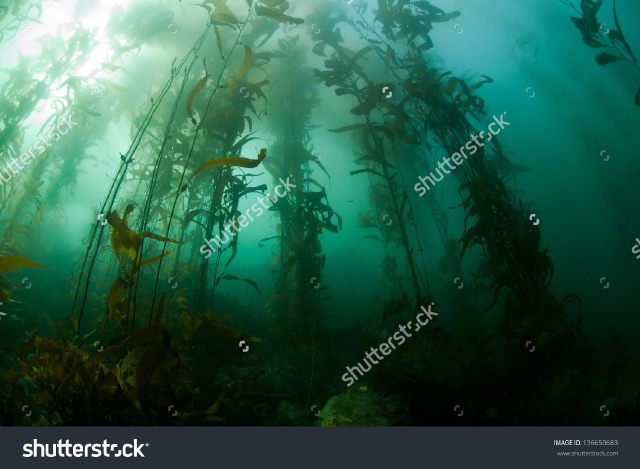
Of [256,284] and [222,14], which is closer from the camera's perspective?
[222,14]

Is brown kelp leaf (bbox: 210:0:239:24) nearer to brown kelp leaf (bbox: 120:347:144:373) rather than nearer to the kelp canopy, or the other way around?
the kelp canopy

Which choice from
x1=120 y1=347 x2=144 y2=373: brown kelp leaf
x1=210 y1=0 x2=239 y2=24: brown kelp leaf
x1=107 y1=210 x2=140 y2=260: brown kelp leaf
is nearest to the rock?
x1=120 y1=347 x2=144 y2=373: brown kelp leaf

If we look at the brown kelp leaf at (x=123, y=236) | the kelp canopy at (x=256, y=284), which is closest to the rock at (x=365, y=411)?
the kelp canopy at (x=256, y=284)

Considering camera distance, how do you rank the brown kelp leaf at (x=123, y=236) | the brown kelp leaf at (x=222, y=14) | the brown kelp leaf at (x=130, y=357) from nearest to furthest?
1. the brown kelp leaf at (x=130, y=357)
2. the brown kelp leaf at (x=123, y=236)
3. the brown kelp leaf at (x=222, y=14)

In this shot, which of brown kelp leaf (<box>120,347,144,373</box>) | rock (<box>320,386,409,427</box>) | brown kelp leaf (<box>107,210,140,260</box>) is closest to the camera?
brown kelp leaf (<box>120,347,144,373</box>)

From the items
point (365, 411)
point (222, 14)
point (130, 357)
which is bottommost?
point (365, 411)

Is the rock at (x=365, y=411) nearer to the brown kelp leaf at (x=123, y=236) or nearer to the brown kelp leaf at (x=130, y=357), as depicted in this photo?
the brown kelp leaf at (x=130, y=357)

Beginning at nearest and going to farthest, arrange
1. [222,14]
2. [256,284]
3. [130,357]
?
[130,357], [222,14], [256,284]

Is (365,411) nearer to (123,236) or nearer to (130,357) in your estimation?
(130,357)

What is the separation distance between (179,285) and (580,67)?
21.0 meters

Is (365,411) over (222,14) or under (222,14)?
under

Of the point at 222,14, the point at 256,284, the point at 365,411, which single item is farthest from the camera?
the point at 256,284

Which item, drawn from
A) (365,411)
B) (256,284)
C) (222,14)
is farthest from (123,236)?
(222,14)
